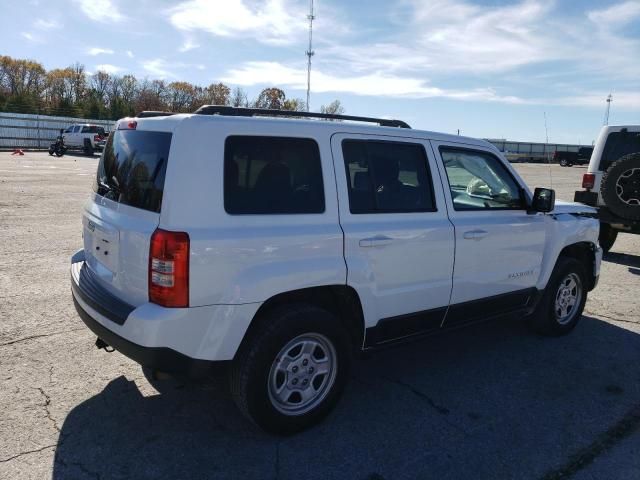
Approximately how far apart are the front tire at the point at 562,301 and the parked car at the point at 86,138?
3267 centimetres

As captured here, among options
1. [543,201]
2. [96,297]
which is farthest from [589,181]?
[96,297]

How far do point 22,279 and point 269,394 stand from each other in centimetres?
422

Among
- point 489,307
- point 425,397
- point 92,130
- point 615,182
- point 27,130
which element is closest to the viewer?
point 425,397

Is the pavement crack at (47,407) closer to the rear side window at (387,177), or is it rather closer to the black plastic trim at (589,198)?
the rear side window at (387,177)

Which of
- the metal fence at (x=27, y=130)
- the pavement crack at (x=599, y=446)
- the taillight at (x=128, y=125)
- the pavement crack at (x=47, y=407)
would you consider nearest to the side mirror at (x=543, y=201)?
the pavement crack at (x=599, y=446)

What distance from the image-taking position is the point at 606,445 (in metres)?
3.25

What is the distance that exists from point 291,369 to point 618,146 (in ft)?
25.5

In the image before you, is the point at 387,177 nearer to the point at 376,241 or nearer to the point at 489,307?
the point at 376,241

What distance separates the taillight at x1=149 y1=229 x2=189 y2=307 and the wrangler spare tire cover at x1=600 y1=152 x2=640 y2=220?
7055 mm

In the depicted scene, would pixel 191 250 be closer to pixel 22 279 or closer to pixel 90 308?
pixel 90 308

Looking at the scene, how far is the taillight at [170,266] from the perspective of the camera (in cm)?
271

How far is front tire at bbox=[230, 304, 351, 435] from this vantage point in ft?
9.82

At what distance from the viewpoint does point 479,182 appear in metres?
4.45

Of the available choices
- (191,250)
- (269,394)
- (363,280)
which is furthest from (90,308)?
(363,280)
